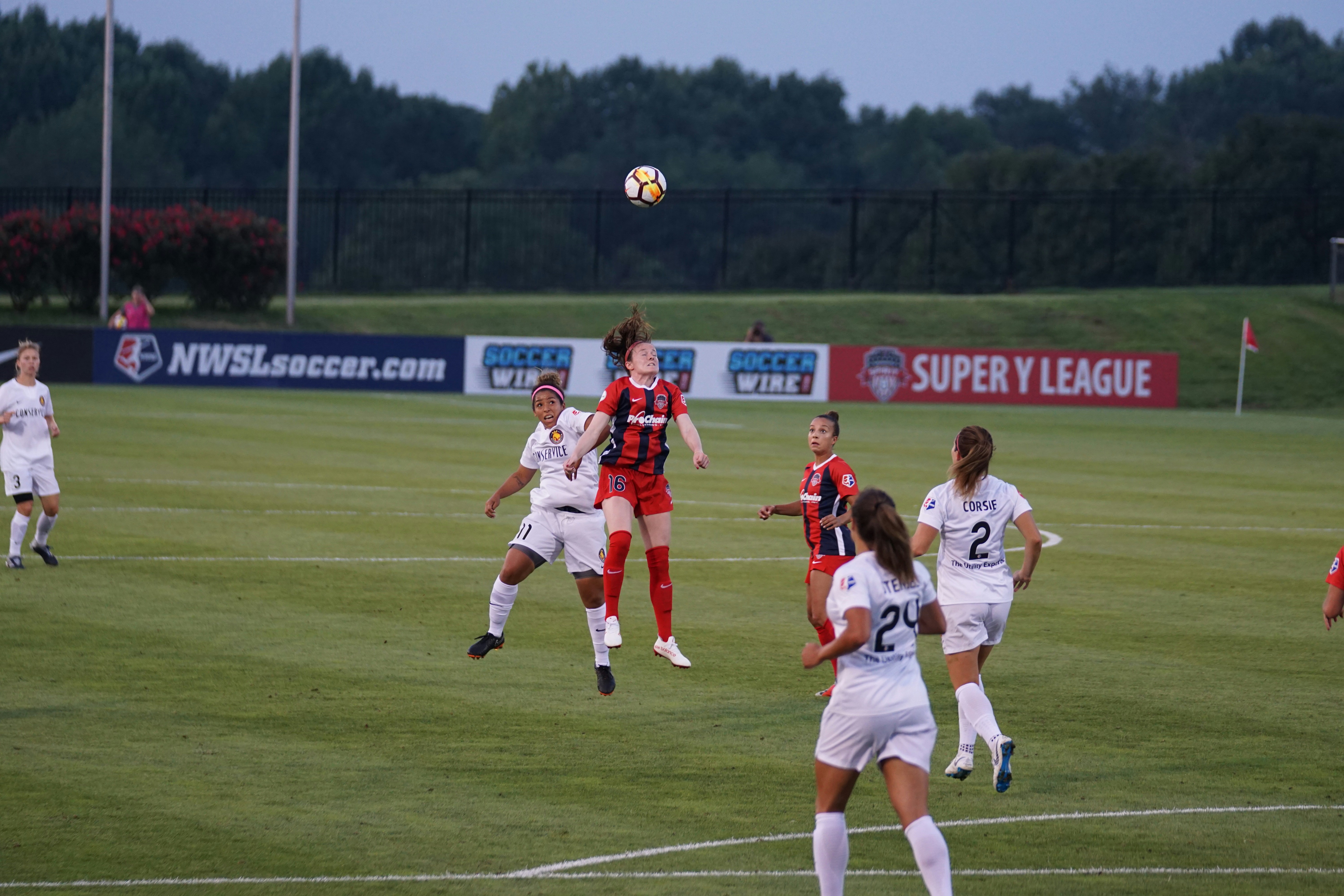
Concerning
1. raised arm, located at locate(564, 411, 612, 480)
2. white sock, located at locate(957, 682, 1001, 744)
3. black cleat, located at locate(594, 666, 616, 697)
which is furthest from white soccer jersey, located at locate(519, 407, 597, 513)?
white sock, located at locate(957, 682, 1001, 744)

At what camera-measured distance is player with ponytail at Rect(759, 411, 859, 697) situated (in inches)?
A: 383

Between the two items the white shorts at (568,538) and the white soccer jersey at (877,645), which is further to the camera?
the white shorts at (568,538)

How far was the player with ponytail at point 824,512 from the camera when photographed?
31.9 ft

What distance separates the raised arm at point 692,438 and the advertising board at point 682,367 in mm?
28353

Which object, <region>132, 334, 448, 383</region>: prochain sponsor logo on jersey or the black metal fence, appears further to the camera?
the black metal fence

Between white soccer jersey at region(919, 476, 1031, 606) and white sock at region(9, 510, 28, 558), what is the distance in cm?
996

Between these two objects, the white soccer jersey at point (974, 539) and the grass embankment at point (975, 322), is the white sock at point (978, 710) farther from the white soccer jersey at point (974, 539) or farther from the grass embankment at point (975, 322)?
the grass embankment at point (975, 322)

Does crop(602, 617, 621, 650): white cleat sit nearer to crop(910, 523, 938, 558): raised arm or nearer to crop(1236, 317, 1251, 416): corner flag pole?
crop(910, 523, 938, 558): raised arm

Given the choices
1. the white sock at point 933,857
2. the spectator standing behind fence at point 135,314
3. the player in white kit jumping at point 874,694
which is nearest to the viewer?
the white sock at point 933,857

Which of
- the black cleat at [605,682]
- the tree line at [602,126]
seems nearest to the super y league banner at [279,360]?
the black cleat at [605,682]

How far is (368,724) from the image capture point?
9.32 m

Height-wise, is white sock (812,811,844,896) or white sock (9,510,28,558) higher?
white sock (812,811,844,896)

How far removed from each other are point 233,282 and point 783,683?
131 ft

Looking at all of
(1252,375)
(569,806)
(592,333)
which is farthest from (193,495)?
(1252,375)
